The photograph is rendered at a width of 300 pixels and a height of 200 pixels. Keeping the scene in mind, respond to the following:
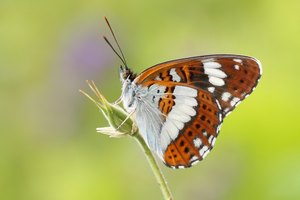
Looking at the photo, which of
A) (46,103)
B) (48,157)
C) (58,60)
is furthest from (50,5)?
(48,157)

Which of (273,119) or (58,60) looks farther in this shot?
(58,60)

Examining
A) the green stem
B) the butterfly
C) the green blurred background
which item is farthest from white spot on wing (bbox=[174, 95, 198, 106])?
the green stem

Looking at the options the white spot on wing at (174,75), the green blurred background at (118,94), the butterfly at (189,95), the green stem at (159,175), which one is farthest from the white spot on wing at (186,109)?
the green stem at (159,175)

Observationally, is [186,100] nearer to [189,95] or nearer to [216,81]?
[189,95]

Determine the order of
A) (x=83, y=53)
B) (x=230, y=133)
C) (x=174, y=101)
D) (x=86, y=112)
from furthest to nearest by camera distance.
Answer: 1. (x=83, y=53)
2. (x=86, y=112)
3. (x=230, y=133)
4. (x=174, y=101)

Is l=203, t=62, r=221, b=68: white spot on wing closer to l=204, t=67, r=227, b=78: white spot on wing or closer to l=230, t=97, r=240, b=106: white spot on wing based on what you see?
l=204, t=67, r=227, b=78: white spot on wing

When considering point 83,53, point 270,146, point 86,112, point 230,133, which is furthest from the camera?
point 83,53

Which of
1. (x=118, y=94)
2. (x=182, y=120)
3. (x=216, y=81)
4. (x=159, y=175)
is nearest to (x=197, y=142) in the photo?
(x=182, y=120)

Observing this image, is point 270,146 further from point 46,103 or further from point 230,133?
point 46,103
